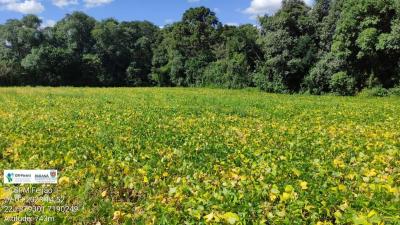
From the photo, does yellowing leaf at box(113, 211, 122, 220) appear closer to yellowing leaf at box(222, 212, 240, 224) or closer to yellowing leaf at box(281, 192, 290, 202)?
yellowing leaf at box(222, 212, 240, 224)

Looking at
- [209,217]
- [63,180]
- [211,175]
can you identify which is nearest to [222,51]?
[211,175]

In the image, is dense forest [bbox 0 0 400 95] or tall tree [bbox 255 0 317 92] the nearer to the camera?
dense forest [bbox 0 0 400 95]

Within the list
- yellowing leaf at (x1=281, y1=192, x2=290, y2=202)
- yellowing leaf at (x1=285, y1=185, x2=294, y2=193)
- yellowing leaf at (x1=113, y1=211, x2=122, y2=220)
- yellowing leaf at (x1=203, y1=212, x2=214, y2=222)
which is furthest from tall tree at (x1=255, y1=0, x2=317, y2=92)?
yellowing leaf at (x1=203, y1=212, x2=214, y2=222)

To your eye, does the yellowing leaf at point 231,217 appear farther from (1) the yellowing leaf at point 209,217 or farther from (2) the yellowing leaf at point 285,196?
(2) the yellowing leaf at point 285,196

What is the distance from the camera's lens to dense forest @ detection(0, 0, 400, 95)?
37.3m

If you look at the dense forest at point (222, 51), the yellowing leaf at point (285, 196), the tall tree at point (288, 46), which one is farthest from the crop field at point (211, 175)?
the tall tree at point (288, 46)

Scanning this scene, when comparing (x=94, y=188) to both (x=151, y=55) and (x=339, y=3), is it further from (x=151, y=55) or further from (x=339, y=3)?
(x=151, y=55)

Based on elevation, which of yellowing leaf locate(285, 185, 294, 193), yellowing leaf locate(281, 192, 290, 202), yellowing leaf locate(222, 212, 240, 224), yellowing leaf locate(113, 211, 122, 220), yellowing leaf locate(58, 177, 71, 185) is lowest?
yellowing leaf locate(113, 211, 122, 220)

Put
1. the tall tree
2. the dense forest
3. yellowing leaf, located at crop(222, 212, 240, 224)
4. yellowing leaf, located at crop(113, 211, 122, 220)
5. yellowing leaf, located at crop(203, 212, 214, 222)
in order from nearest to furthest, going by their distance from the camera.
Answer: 1. yellowing leaf, located at crop(222, 212, 240, 224)
2. yellowing leaf, located at crop(203, 212, 214, 222)
3. yellowing leaf, located at crop(113, 211, 122, 220)
4. the dense forest
5. the tall tree

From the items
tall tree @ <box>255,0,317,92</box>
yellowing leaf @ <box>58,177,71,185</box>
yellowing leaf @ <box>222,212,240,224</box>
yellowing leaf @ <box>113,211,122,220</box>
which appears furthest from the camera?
tall tree @ <box>255,0,317,92</box>

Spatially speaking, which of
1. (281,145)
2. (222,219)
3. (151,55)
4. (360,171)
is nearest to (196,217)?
(222,219)

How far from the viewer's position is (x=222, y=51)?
58750 mm

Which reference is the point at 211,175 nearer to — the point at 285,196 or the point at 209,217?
the point at 285,196

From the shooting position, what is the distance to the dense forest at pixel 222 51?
37.3 metres
